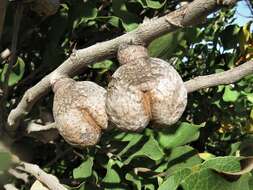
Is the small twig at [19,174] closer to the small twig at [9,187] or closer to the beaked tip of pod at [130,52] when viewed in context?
the small twig at [9,187]

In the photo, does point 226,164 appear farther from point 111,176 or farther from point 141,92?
point 111,176

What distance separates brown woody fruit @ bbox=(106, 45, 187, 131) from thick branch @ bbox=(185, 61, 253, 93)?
0.11 m

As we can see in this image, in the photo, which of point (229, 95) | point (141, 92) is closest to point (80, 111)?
point (141, 92)

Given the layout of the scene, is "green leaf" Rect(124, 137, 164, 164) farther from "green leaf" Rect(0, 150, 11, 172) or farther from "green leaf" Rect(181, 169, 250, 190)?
"green leaf" Rect(181, 169, 250, 190)

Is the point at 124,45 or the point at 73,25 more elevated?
the point at 124,45

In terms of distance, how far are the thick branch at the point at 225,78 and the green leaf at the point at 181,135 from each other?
0.21m

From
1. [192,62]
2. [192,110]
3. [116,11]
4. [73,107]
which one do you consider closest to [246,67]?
[73,107]

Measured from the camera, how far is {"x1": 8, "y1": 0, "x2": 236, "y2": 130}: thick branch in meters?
0.61

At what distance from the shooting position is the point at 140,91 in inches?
28.7

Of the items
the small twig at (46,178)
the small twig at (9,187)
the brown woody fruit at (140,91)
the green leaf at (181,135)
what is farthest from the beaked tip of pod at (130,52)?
the small twig at (9,187)

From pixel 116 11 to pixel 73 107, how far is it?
1.13ft

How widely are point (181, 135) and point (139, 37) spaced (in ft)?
1.30

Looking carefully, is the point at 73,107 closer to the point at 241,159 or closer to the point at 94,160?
the point at 241,159

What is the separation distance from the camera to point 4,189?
1123mm
